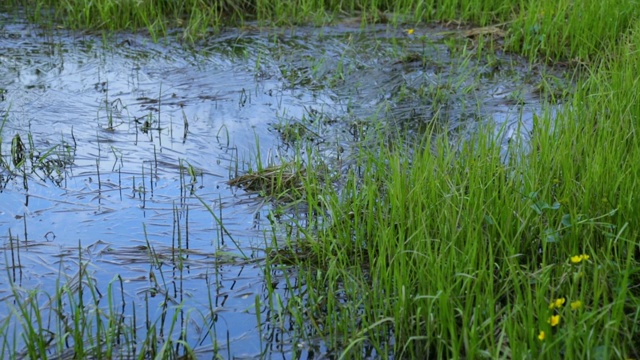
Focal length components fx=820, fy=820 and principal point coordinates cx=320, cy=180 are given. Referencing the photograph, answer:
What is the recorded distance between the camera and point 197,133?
15.1 ft

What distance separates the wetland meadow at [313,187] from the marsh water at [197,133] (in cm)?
1

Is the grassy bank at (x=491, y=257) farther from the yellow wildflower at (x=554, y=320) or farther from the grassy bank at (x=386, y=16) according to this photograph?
the grassy bank at (x=386, y=16)

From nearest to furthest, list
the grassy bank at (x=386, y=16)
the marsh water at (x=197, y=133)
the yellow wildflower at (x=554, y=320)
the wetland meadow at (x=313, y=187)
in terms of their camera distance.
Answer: the yellow wildflower at (x=554, y=320), the wetland meadow at (x=313, y=187), the marsh water at (x=197, y=133), the grassy bank at (x=386, y=16)

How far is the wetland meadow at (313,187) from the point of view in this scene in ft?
8.57

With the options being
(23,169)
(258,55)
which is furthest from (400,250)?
(258,55)

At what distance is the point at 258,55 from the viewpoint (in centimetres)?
574

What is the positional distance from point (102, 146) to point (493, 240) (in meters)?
2.30

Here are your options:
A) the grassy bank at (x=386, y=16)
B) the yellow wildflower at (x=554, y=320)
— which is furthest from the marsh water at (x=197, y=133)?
the yellow wildflower at (x=554, y=320)

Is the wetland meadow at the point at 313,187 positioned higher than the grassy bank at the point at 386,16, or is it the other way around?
the grassy bank at the point at 386,16

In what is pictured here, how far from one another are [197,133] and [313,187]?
110 cm

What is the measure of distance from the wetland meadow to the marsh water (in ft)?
0.05

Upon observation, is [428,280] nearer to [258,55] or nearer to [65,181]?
[65,181]

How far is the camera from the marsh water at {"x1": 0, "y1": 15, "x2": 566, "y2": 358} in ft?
9.97

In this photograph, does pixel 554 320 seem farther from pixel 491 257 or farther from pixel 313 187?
pixel 313 187
